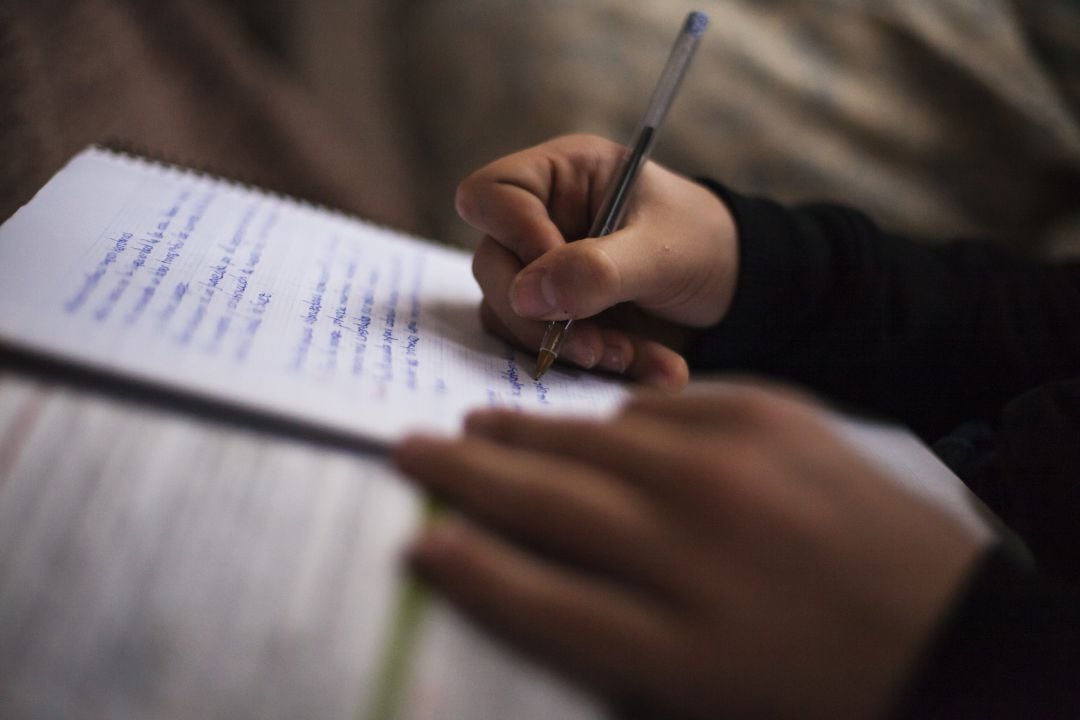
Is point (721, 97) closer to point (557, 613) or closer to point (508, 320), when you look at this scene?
point (508, 320)

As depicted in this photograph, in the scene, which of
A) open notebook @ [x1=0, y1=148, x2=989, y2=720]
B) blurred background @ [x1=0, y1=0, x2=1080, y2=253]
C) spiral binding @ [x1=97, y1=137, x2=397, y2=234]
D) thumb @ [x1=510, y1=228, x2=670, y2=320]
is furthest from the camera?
blurred background @ [x1=0, y1=0, x2=1080, y2=253]

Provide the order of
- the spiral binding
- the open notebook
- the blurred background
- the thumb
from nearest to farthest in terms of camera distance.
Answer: the open notebook
the thumb
the spiral binding
the blurred background

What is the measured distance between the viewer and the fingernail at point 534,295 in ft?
1.27

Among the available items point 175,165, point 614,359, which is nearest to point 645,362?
point 614,359

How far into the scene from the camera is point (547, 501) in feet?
0.77

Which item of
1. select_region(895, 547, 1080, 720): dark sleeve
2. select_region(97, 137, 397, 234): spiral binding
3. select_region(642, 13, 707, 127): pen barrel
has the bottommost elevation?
select_region(97, 137, 397, 234): spiral binding

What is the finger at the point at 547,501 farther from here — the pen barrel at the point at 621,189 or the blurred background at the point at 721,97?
the blurred background at the point at 721,97

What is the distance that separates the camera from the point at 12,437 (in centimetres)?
24

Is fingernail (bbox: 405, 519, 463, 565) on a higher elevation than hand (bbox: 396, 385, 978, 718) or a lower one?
lower

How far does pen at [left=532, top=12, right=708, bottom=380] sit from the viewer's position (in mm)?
421

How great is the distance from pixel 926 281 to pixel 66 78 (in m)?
0.62

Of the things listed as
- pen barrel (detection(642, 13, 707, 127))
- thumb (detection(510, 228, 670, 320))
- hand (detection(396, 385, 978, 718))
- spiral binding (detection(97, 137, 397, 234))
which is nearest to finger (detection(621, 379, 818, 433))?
hand (detection(396, 385, 978, 718))

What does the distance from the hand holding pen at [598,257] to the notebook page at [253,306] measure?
0.09ft

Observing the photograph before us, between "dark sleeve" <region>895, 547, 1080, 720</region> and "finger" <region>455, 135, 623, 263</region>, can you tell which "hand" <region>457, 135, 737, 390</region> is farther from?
"dark sleeve" <region>895, 547, 1080, 720</region>
